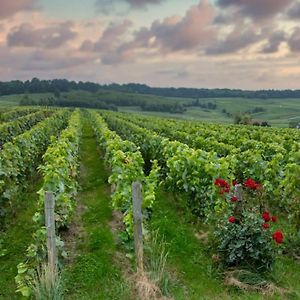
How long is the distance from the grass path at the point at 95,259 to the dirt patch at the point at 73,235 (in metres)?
0.03

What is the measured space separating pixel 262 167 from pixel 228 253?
17.4ft

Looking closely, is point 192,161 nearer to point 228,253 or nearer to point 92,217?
point 92,217

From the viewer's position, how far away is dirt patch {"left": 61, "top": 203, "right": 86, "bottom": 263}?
932 centimetres

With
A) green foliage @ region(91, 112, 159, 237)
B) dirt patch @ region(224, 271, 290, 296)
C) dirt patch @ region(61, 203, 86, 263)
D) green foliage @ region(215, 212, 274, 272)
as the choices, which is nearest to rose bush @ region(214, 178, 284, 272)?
green foliage @ region(215, 212, 274, 272)

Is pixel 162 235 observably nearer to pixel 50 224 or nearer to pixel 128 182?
pixel 128 182

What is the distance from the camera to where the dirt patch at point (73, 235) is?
30.6ft

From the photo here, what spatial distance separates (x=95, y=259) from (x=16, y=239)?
2.55 metres

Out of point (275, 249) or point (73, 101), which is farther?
point (73, 101)

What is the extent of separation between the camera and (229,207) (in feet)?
29.0

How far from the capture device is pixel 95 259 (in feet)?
28.9

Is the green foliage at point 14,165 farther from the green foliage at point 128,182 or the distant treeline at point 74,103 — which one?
the distant treeline at point 74,103

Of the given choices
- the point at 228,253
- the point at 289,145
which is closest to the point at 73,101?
the point at 289,145

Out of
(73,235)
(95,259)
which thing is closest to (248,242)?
(95,259)

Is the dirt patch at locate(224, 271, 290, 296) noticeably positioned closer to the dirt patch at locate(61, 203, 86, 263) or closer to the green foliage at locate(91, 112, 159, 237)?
the green foliage at locate(91, 112, 159, 237)
